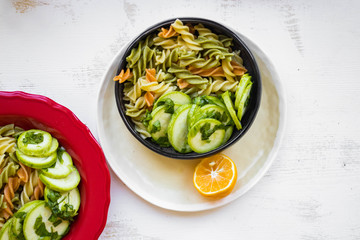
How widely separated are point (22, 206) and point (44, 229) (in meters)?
0.19

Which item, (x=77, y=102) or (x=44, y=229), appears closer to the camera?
(x=44, y=229)

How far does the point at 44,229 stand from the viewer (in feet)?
6.64

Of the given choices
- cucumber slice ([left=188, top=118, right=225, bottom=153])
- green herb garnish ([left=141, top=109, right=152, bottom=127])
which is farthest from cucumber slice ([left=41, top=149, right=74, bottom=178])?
cucumber slice ([left=188, top=118, right=225, bottom=153])

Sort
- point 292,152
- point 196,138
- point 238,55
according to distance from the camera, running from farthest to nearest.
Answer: point 292,152
point 238,55
point 196,138

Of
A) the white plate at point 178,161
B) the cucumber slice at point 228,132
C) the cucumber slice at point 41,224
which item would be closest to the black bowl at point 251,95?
the cucumber slice at point 228,132


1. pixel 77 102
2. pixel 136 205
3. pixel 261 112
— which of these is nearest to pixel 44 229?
pixel 136 205

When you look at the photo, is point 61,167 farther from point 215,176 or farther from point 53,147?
point 215,176

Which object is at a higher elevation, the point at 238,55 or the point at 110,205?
the point at 238,55

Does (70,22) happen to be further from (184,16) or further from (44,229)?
(44,229)

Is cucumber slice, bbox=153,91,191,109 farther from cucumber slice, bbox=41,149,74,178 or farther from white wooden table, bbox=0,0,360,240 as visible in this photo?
cucumber slice, bbox=41,149,74,178

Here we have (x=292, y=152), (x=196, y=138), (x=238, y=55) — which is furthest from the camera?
(x=292, y=152)

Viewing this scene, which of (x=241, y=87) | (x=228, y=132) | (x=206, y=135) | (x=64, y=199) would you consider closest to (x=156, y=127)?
(x=206, y=135)

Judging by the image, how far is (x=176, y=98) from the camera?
2.08 m

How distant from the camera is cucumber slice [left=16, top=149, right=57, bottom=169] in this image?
2006 millimetres
